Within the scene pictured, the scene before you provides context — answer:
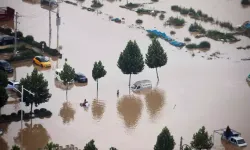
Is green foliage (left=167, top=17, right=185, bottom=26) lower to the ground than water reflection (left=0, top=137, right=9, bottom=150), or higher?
higher

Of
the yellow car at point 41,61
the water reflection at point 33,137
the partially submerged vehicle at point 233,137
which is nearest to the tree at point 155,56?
the yellow car at point 41,61

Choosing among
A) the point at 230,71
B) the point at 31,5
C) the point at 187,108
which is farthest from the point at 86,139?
the point at 31,5

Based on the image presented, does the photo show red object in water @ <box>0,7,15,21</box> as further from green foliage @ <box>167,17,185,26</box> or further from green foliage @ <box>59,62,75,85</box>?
green foliage @ <box>59,62,75,85</box>

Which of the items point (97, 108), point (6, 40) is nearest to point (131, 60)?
point (97, 108)

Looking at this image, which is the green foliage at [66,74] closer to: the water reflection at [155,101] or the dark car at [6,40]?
the water reflection at [155,101]

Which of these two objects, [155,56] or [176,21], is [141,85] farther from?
[176,21]

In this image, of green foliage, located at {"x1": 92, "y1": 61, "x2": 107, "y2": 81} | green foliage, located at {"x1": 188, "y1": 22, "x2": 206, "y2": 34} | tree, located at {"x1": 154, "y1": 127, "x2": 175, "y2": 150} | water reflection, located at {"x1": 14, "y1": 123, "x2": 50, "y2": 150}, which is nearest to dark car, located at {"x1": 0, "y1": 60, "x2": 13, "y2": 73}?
green foliage, located at {"x1": 92, "y1": 61, "x2": 107, "y2": 81}

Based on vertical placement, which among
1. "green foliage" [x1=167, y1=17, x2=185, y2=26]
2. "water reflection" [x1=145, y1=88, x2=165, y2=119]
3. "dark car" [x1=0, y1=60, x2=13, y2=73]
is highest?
"green foliage" [x1=167, y1=17, x2=185, y2=26]

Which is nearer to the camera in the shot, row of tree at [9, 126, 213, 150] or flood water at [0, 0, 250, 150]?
row of tree at [9, 126, 213, 150]
